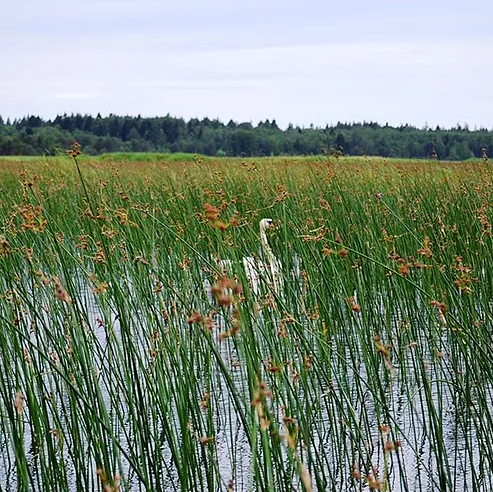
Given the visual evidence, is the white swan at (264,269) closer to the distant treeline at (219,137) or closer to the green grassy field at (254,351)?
the green grassy field at (254,351)

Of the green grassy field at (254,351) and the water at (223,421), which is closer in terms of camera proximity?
the green grassy field at (254,351)

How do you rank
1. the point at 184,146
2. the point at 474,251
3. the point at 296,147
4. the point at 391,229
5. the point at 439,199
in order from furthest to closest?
the point at 184,146
the point at 296,147
the point at 439,199
the point at 391,229
the point at 474,251

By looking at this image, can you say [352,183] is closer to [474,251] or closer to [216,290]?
[474,251]

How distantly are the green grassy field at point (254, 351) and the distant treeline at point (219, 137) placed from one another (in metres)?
28.5

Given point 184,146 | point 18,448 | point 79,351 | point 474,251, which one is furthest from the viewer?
point 184,146

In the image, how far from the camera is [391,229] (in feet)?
23.9

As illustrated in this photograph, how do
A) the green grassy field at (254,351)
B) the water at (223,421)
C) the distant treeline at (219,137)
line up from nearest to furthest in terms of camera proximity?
the green grassy field at (254,351)
the water at (223,421)
the distant treeline at (219,137)

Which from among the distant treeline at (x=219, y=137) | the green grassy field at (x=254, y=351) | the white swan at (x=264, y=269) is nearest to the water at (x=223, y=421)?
the green grassy field at (x=254, y=351)

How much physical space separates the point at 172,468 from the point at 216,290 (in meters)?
3.05

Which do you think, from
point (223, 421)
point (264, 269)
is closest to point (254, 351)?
point (264, 269)

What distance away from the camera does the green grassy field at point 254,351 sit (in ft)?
10.6

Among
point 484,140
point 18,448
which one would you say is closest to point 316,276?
point 18,448

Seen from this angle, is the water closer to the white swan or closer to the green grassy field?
the green grassy field

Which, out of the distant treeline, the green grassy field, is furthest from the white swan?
the distant treeline
